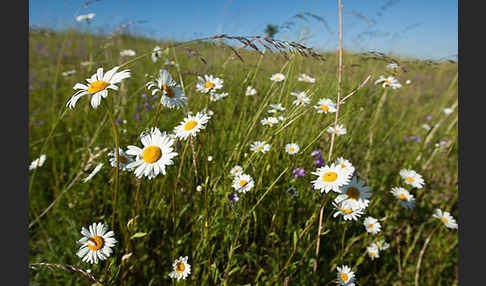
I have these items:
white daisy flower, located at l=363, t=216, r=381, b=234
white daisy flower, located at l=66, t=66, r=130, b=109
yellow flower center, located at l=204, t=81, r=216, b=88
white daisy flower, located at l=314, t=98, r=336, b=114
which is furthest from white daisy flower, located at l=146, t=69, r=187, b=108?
white daisy flower, located at l=363, t=216, r=381, b=234

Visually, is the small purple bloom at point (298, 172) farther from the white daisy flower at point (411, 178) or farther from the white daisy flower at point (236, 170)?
the white daisy flower at point (411, 178)

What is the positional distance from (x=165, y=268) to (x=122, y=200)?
1.62ft

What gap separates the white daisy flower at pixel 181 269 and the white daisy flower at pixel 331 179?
67cm

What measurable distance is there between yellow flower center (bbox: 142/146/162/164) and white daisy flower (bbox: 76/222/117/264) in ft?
1.09

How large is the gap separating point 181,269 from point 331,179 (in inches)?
30.8

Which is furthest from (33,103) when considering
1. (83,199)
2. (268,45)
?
(268,45)

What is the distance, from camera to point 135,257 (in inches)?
49.6

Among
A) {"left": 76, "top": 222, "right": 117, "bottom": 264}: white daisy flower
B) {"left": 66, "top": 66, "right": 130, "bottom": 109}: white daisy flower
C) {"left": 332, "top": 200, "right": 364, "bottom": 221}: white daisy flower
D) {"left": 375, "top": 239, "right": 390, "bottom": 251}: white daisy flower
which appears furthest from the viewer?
{"left": 375, "top": 239, "right": 390, "bottom": 251}: white daisy flower

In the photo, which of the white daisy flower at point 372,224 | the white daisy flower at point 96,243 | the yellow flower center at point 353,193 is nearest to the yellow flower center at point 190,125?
the white daisy flower at point 96,243

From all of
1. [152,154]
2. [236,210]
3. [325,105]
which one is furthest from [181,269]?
[325,105]

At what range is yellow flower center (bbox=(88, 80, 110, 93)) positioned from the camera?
0.75 meters

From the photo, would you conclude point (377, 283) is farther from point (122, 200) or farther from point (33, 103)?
point (33, 103)

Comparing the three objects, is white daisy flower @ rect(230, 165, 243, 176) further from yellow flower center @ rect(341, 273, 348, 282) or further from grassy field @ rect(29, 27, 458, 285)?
yellow flower center @ rect(341, 273, 348, 282)

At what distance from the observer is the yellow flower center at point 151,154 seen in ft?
2.67
